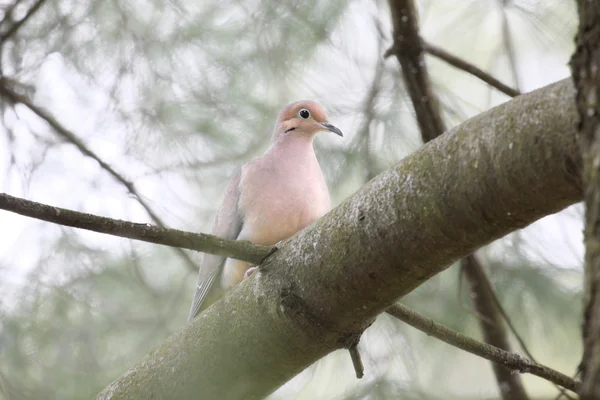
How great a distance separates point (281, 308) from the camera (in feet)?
5.36

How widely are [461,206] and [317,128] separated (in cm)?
135

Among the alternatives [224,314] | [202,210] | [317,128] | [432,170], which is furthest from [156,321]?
[432,170]

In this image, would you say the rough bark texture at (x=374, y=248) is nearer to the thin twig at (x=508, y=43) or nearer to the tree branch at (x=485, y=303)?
the tree branch at (x=485, y=303)

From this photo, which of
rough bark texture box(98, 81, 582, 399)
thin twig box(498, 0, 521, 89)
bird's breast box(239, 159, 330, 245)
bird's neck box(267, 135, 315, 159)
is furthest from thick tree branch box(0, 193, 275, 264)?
thin twig box(498, 0, 521, 89)

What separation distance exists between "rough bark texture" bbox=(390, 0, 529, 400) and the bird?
0.41m

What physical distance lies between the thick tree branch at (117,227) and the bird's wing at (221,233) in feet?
2.56

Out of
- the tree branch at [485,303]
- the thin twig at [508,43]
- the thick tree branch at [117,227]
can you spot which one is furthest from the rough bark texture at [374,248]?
the thin twig at [508,43]

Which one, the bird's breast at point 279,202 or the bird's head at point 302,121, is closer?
the bird's breast at point 279,202

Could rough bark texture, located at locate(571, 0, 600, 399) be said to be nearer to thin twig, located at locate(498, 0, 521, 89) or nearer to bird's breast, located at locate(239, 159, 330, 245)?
bird's breast, located at locate(239, 159, 330, 245)

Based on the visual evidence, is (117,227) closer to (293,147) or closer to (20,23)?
(293,147)

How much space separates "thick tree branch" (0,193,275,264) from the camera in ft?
4.44

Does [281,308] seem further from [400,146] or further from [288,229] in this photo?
[400,146]

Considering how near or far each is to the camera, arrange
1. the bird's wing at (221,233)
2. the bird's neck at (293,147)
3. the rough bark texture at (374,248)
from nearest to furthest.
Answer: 1. the rough bark texture at (374,248)
2. the bird's wing at (221,233)
3. the bird's neck at (293,147)

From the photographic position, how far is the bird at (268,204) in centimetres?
225
